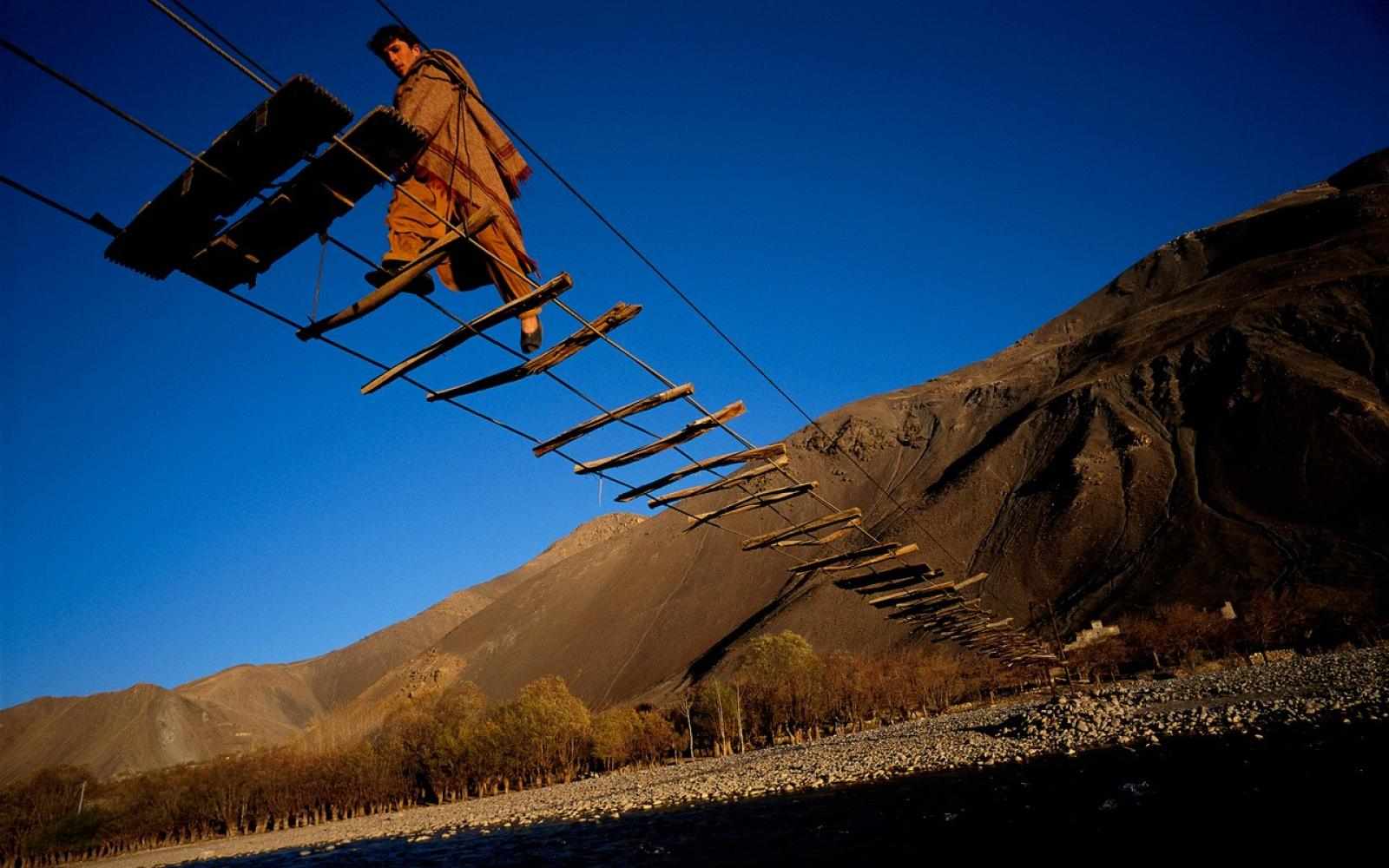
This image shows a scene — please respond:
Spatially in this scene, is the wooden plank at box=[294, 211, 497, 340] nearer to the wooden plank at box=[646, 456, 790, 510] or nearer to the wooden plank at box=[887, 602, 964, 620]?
the wooden plank at box=[646, 456, 790, 510]

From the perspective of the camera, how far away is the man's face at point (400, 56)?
200 inches

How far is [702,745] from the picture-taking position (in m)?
67.6

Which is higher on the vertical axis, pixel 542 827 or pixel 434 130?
pixel 434 130

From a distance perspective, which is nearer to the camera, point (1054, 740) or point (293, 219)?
point (293, 219)

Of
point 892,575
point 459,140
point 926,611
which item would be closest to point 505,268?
point 459,140

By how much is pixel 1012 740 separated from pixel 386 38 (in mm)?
30262

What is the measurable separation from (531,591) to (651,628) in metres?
49.7

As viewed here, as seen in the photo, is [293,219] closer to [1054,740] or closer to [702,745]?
[1054,740]

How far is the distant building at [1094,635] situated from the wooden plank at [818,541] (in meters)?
61.6

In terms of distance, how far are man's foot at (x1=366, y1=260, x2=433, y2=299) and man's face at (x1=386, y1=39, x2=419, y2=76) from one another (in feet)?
5.55

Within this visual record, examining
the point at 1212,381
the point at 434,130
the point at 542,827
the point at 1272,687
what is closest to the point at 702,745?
the point at 542,827

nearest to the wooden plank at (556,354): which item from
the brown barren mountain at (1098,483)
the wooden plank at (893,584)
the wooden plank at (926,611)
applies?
the wooden plank at (893,584)

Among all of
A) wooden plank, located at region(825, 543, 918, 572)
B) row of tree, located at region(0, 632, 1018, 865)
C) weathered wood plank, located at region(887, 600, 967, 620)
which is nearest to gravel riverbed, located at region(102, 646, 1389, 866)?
weathered wood plank, located at region(887, 600, 967, 620)

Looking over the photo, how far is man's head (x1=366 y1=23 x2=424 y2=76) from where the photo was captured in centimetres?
509
